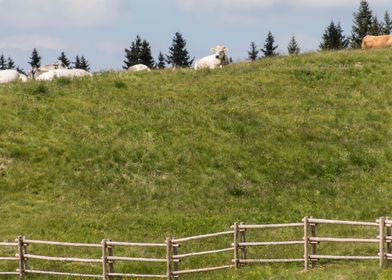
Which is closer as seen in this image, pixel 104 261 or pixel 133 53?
pixel 104 261

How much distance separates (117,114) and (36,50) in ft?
318

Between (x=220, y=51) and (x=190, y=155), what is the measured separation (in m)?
22.0

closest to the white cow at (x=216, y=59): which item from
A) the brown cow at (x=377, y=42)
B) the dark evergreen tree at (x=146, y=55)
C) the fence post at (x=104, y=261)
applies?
the brown cow at (x=377, y=42)

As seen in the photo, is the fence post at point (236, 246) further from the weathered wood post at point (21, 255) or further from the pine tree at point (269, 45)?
the pine tree at point (269, 45)

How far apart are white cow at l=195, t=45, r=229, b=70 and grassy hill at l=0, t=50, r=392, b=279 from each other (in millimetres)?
7117

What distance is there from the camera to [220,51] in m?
53.2

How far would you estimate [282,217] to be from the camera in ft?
91.5

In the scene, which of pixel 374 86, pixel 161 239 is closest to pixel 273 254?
pixel 161 239

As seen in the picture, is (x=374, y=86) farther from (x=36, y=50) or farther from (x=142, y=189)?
(x=36, y=50)

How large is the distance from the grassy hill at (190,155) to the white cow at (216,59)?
7.12 meters

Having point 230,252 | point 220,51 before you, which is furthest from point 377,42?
point 230,252

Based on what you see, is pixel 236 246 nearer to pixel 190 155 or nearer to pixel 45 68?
pixel 190 155

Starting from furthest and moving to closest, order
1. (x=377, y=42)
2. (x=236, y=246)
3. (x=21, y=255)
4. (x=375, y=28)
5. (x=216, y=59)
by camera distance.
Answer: (x=375, y=28) → (x=377, y=42) → (x=216, y=59) → (x=21, y=255) → (x=236, y=246)

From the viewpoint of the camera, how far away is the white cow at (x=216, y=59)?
5241 centimetres
